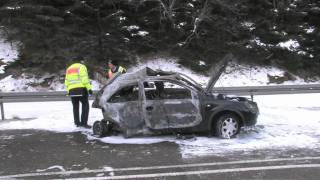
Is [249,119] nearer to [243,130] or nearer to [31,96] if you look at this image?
[243,130]

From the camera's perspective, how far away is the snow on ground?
30.7 ft

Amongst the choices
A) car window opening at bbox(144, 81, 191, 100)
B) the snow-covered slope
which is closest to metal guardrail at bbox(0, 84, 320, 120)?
car window opening at bbox(144, 81, 191, 100)

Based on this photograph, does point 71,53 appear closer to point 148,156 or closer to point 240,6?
point 240,6

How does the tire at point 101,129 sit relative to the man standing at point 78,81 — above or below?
below

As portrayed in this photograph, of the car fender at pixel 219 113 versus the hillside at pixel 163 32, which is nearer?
the car fender at pixel 219 113

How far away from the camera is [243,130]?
10727mm

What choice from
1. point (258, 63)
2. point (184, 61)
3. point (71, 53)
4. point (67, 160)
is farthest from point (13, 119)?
point (258, 63)

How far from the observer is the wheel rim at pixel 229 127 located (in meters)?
9.97

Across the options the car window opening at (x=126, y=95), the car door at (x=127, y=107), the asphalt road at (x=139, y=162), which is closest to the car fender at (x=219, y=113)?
the asphalt road at (x=139, y=162)

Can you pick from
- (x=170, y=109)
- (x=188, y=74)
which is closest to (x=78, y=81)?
(x=170, y=109)

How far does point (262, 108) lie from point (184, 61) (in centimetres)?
1009

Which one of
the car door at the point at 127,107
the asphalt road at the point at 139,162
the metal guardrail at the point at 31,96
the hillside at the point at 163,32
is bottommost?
the asphalt road at the point at 139,162

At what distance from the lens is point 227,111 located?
32.9ft

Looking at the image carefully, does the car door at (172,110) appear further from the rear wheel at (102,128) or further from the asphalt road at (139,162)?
the rear wheel at (102,128)
